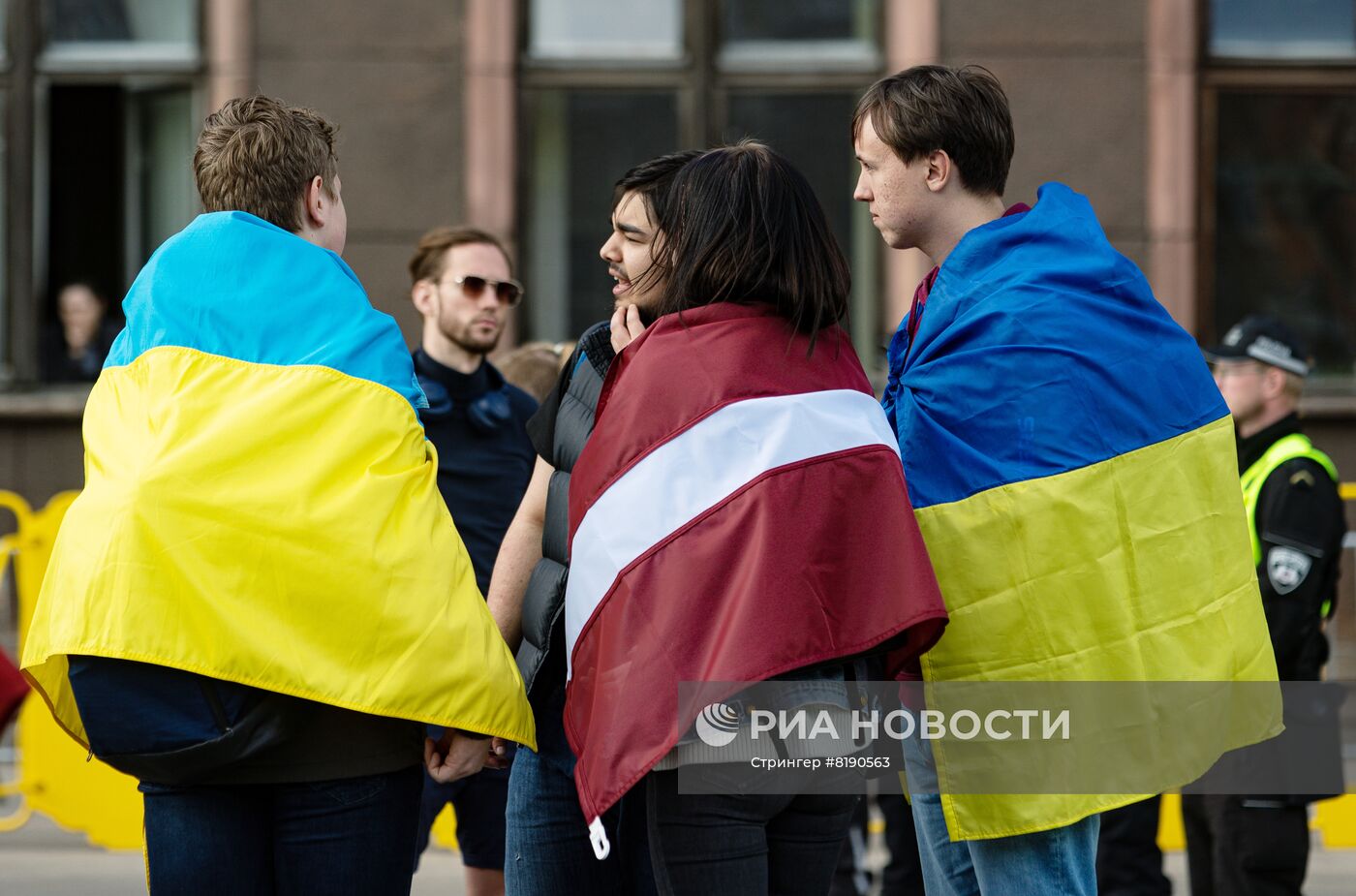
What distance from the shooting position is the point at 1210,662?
3.03m

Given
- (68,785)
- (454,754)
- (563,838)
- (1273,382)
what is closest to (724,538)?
(454,754)

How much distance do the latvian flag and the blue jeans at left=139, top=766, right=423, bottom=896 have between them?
37cm

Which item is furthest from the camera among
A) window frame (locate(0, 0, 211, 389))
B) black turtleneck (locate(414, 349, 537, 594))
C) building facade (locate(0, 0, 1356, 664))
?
window frame (locate(0, 0, 211, 389))

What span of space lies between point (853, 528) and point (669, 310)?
0.49 meters

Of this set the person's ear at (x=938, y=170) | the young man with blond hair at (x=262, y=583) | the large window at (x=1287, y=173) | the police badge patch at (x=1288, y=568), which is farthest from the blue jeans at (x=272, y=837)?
the large window at (x=1287, y=173)

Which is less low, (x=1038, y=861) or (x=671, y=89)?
(x=671, y=89)

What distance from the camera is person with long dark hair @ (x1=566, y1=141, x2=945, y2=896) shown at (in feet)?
8.61

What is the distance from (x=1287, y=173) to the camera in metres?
10.0

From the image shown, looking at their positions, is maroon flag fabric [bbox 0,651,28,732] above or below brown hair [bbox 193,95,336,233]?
below

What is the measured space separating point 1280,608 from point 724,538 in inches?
113

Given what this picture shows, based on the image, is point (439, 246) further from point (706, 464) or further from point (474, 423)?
point (706, 464)

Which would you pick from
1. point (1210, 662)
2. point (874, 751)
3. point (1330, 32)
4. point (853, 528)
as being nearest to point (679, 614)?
point (853, 528)

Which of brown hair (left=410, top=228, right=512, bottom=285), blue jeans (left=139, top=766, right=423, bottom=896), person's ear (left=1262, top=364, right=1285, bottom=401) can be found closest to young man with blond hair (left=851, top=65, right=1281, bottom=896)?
blue jeans (left=139, top=766, right=423, bottom=896)

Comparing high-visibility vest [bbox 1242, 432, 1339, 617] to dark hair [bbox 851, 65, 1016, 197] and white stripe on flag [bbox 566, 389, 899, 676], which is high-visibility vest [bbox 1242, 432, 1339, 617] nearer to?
dark hair [bbox 851, 65, 1016, 197]
